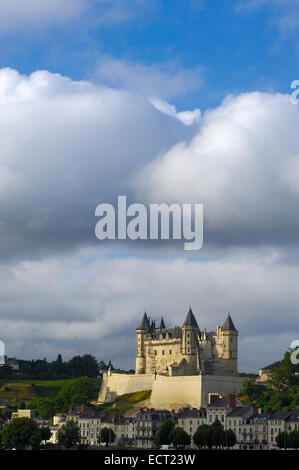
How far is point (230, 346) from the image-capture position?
146 meters

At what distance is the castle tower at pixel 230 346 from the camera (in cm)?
14525

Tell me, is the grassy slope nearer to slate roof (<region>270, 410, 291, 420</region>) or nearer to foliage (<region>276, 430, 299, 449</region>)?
slate roof (<region>270, 410, 291, 420</region>)

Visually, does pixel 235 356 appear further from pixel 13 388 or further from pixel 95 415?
pixel 13 388

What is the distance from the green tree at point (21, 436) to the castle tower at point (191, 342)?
4281 centimetres

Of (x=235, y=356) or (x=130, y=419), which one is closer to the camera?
(x=130, y=419)

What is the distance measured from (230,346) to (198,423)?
36.1 meters

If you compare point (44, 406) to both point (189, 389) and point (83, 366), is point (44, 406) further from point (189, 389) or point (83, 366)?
point (83, 366)

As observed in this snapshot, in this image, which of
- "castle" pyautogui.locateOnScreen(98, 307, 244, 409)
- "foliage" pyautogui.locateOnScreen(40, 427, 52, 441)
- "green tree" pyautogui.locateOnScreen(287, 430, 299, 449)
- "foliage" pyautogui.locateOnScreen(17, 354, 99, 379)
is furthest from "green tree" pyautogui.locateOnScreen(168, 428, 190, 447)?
"foliage" pyautogui.locateOnScreen(17, 354, 99, 379)

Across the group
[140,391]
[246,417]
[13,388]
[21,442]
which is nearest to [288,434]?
[246,417]

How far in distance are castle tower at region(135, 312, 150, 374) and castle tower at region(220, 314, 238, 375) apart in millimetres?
14750

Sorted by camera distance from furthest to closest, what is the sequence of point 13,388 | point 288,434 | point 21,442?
1. point 13,388
2. point 21,442
3. point 288,434
